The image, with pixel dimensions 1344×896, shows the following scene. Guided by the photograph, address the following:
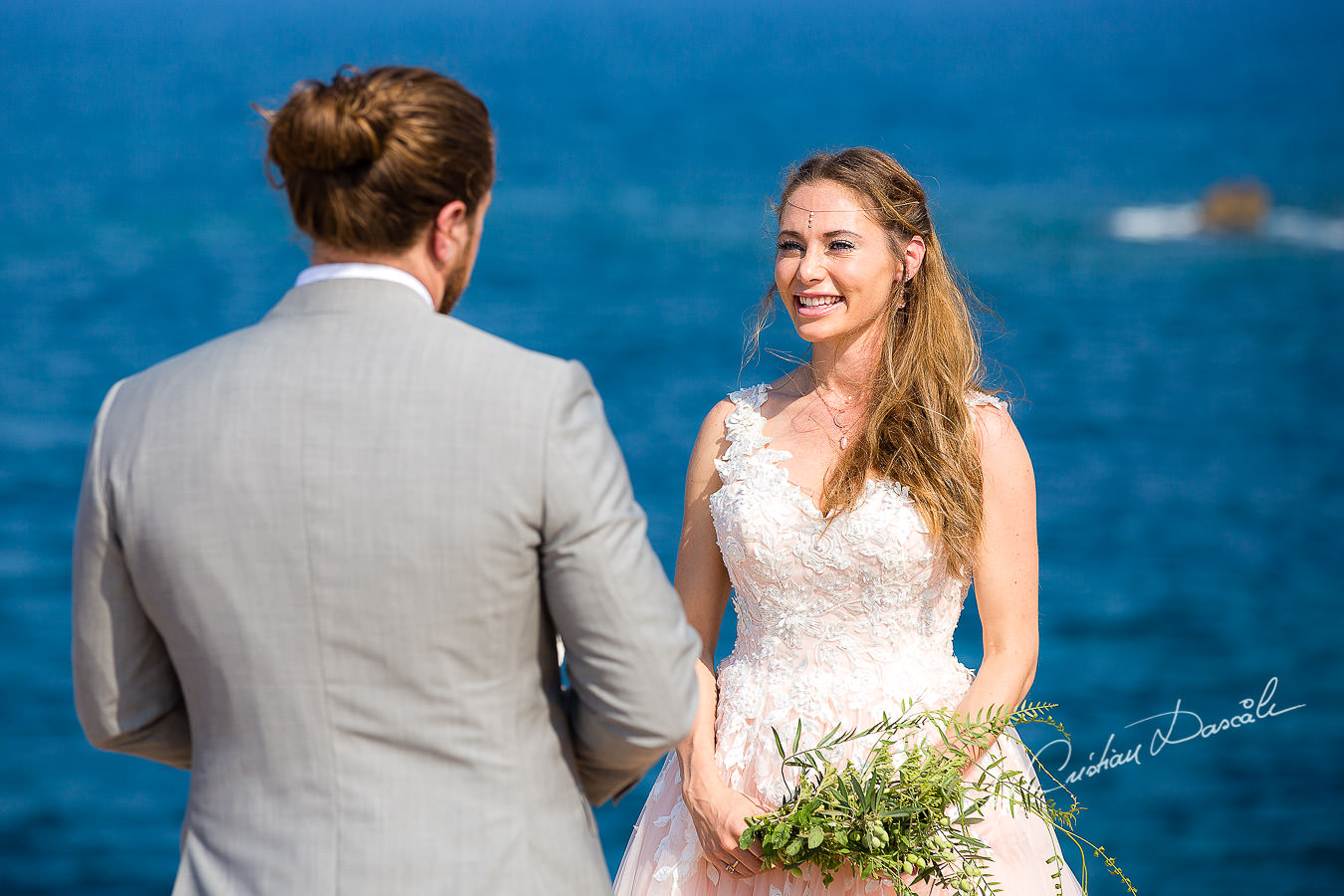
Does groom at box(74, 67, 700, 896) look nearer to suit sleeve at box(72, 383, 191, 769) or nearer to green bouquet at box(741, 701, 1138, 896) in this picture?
suit sleeve at box(72, 383, 191, 769)

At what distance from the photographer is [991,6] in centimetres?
4091

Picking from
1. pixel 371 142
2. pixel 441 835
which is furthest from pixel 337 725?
pixel 371 142

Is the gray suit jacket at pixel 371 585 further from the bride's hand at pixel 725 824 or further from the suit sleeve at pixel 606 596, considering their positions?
the bride's hand at pixel 725 824

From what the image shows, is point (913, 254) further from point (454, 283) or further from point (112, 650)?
point (112, 650)

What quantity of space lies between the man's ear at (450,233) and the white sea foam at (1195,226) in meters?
26.8

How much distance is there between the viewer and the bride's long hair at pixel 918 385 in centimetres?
249

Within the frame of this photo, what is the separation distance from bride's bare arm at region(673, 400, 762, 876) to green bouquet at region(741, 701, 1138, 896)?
0.08m

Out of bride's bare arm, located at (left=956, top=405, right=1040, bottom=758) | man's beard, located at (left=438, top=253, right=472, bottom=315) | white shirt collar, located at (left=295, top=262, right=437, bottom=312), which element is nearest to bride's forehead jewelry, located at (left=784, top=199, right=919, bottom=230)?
bride's bare arm, located at (left=956, top=405, right=1040, bottom=758)

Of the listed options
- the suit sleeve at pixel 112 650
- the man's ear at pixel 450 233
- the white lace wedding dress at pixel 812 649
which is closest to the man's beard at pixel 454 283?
the man's ear at pixel 450 233

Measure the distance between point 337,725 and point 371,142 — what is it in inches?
26.9

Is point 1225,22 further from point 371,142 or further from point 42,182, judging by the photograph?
point 371,142

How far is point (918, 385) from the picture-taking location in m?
2.63

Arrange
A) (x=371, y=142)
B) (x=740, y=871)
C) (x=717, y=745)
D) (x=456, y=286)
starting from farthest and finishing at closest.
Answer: (x=717, y=745)
(x=740, y=871)
(x=456, y=286)
(x=371, y=142)

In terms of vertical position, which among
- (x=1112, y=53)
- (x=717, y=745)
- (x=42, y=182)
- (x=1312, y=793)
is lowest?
(x=717, y=745)
